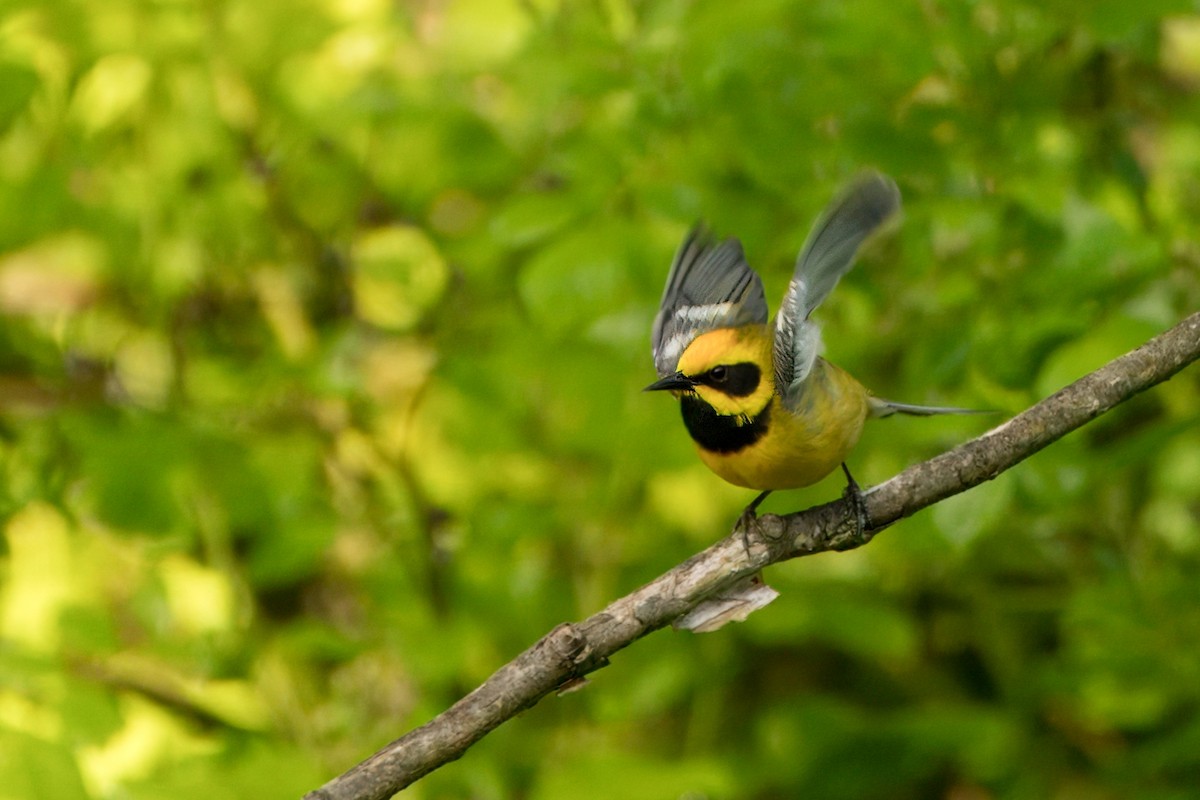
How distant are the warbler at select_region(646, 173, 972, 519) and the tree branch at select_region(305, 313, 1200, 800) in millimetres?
121

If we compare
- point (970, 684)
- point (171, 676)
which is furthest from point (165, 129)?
point (970, 684)

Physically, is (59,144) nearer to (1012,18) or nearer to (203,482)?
(203,482)

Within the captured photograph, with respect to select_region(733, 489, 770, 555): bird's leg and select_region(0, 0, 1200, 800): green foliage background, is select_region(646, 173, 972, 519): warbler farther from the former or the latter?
select_region(0, 0, 1200, 800): green foliage background

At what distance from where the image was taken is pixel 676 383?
2531mm

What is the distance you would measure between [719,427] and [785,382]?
0.20 m

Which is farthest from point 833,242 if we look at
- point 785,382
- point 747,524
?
point 747,524

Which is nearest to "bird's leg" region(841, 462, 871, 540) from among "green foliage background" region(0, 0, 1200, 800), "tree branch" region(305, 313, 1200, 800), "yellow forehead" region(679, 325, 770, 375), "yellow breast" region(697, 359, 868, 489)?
"tree branch" region(305, 313, 1200, 800)

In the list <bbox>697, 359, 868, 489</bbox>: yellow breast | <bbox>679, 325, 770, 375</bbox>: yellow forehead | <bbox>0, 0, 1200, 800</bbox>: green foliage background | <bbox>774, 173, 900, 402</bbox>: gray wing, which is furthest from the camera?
<bbox>0, 0, 1200, 800</bbox>: green foliage background

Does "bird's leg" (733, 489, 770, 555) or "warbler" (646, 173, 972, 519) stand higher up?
"warbler" (646, 173, 972, 519)

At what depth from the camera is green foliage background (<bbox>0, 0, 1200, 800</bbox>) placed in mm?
2773

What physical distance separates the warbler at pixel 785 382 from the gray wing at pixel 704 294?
0.01 meters

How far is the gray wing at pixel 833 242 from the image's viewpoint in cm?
221

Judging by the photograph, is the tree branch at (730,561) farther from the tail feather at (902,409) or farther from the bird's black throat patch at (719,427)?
the tail feather at (902,409)

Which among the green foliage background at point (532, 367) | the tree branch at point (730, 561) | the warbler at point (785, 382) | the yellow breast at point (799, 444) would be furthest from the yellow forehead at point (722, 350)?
the tree branch at point (730, 561)
